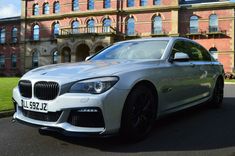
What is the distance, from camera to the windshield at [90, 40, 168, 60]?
589 centimetres

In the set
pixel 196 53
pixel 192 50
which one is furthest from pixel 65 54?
pixel 192 50

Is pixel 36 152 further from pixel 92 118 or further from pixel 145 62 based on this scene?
pixel 145 62

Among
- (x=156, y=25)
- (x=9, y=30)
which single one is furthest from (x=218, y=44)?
(x=9, y=30)

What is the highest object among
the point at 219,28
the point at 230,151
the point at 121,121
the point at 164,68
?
the point at 219,28

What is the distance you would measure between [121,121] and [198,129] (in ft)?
6.29

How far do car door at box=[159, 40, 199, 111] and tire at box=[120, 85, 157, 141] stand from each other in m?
0.35

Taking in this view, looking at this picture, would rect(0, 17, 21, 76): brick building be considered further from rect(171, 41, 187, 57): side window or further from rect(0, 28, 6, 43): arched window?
rect(171, 41, 187, 57): side window

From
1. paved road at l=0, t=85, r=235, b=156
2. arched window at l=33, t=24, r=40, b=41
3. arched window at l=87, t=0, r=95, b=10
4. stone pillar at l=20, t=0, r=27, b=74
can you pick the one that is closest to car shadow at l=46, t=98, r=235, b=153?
paved road at l=0, t=85, r=235, b=156

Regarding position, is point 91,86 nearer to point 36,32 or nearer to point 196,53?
point 196,53

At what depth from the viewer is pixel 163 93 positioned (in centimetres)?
544

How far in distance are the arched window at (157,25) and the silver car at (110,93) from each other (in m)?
36.5

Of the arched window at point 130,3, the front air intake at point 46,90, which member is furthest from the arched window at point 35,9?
the front air intake at point 46,90

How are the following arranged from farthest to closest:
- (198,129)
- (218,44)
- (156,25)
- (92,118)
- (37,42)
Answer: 1. (37,42)
2. (156,25)
3. (218,44)
4. (198,129)
5. (92,118)

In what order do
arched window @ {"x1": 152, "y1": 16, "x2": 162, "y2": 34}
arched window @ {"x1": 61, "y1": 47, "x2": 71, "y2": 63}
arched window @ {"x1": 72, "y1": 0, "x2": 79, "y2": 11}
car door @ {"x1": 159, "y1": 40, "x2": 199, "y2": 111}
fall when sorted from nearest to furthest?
car door @ {"x1": 159, "y1": 40, "x2": 199, "y2": 111}
arched window @ {"x1": 152, "y1": 16, "x2": 162, "y2": 34}
arched window @ {"x1": 61, "y1": 47, "x2": 71, "y2": 63}
arched window @ {"x1": 72, "y1": 0, "x2": 79, "y2": 11}
